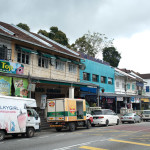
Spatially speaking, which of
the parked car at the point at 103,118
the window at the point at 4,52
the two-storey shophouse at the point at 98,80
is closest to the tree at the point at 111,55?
the two-storey shophouse at the point at 98,80

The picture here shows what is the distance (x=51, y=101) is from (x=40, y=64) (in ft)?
20.4

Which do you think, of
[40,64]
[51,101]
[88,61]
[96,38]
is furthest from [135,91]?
[51,101]

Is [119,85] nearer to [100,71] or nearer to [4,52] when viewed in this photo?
[100,71]

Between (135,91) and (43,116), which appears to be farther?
(135,91)

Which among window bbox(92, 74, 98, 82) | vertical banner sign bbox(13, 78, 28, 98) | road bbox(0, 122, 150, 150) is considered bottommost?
road bbox(0, 122, 150, 150)

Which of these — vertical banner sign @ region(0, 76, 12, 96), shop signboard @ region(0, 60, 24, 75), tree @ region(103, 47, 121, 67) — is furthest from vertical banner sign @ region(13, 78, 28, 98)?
tree @ region(103, 47, 121, 67)

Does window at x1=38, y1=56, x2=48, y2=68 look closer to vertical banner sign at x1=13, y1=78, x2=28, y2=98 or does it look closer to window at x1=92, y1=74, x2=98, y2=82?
vertical banner sign at x1=13, y1=78, x2=28, y2=98

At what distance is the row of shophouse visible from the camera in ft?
63.8

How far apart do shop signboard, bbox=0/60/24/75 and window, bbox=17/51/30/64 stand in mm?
1236

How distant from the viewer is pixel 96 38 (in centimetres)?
4700

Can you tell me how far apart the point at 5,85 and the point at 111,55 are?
1907 inches

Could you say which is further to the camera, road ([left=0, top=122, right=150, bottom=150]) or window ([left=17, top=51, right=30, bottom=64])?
window ([left=17, top=51, right=30, bottom=64])

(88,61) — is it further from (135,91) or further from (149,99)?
(149,99)

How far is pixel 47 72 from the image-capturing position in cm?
2483
